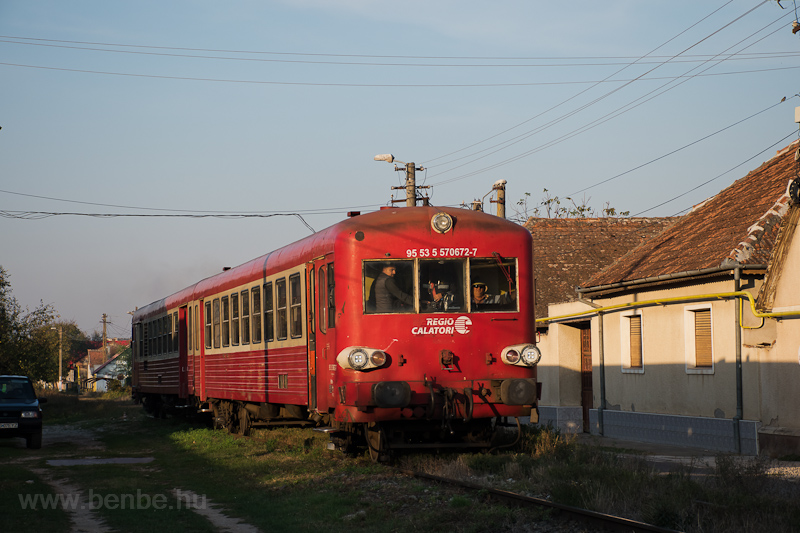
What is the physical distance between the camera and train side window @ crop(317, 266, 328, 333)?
1266 centimetres

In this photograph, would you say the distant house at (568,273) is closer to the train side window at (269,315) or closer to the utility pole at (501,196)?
the utility pole at (501,196)

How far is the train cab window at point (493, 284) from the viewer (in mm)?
12359

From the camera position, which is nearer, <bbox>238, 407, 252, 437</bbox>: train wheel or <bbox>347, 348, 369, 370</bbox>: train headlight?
<bbox>347, 348, 369, 370</bbox>: train headlight

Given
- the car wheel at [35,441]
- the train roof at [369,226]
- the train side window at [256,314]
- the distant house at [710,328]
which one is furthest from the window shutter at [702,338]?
the car wheel at [35,441]

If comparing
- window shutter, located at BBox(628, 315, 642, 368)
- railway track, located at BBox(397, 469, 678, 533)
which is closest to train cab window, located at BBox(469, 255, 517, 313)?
railway track, located at BBox(397, 469, 678, 533)

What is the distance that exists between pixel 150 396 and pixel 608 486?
77.3 ft

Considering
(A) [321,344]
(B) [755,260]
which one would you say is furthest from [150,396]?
(B) [755,260]

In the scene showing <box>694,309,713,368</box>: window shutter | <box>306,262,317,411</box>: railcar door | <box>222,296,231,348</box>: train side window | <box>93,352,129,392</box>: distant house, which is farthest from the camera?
<box>93,352,129,392</box>: distant house

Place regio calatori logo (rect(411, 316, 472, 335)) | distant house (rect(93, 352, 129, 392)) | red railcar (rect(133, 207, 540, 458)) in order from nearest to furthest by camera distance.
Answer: red railcar (rect(133, 207, 540, 458)), regio calatori logo (rect(411, 316, 472, 335)), distant house (rect(93, 352, 129, 392))

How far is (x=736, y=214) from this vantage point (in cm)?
1791

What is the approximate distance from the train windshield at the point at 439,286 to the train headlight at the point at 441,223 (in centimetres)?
41

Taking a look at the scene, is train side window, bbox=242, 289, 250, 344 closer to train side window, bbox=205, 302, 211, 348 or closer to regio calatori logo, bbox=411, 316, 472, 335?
train side window, bbox=205, 302, 211, 348

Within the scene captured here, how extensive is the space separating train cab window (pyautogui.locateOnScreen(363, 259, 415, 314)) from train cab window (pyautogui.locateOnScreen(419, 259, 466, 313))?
159 millimetres

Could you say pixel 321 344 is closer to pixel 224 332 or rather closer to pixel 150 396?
pixel 224 332
